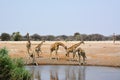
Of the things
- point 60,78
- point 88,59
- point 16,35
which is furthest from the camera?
point 16,35

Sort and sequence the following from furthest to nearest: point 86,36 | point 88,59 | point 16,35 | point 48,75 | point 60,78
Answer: point 86,36, point 16,35, point 88,59, point 48,75, point 60,78

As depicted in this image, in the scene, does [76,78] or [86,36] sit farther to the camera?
[86,36]

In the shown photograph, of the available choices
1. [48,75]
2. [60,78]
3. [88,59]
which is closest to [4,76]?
[60,78]

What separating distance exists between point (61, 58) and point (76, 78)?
12.6 m

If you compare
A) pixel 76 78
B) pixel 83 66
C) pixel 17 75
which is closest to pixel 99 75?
pixel 76 78

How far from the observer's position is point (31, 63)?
32344 millimetres

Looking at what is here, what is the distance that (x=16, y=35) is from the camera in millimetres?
80250

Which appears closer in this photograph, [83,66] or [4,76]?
[4,76]

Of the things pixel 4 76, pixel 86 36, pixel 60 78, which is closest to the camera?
pixel 4 76

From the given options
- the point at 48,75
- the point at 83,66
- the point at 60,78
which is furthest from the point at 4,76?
the point at 83,66

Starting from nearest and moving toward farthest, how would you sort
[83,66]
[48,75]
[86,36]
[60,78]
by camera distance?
[60,78], [48,75], [83,66], [86,36]

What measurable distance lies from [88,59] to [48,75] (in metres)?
11.1

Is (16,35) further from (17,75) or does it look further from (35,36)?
(17,75)

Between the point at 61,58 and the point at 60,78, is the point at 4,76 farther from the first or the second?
the point at 61,58
